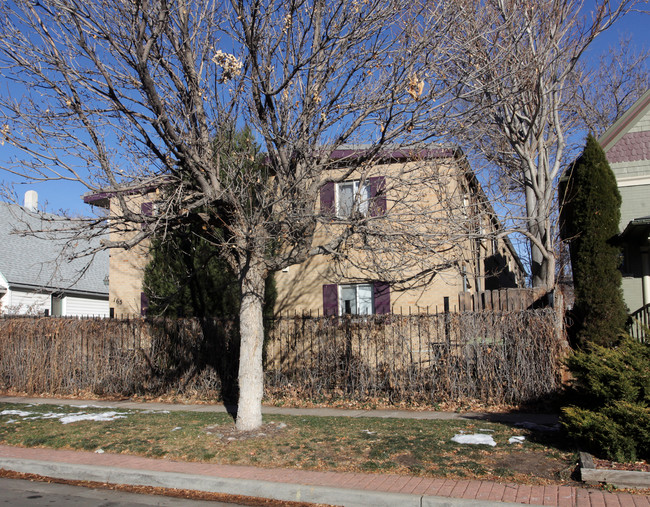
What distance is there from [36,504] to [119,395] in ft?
25.7

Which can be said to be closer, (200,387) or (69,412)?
(69,412)

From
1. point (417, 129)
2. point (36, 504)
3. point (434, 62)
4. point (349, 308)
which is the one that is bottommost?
point (36, 504)

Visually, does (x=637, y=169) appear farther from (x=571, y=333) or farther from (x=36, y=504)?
(x=36, y=504)

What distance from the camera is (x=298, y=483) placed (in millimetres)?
6375

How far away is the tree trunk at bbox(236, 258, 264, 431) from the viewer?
8969 mm

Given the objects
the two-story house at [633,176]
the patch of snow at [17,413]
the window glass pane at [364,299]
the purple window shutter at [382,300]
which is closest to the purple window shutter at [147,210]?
the patch of snow at [17,413]

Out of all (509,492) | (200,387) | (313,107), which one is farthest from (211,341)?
(509,492)

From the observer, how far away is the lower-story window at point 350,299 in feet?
52.3

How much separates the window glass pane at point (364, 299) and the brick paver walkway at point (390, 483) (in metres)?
9.02

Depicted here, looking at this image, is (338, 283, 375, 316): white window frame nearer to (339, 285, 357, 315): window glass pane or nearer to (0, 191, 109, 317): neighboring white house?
→ (339, 285, 357, 315): window glass pane

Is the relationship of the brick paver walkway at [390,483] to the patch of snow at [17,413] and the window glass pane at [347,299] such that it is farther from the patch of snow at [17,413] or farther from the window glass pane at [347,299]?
the window glass pane at [347,299]

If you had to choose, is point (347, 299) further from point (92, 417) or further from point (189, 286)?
point (92, 417)

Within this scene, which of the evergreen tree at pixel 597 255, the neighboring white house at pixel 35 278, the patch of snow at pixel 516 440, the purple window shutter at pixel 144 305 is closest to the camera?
the patch of snow at pixel 516 440

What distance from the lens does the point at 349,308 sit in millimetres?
16172
